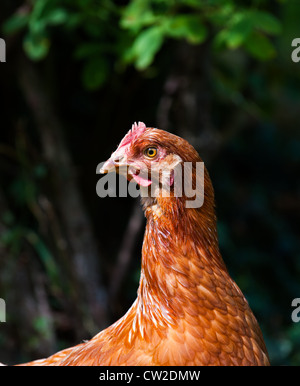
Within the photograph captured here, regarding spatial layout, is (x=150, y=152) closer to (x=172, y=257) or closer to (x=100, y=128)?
(x=172, y=257)

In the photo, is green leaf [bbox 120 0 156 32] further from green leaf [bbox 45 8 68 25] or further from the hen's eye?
the hen's eye

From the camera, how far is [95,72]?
289 cm

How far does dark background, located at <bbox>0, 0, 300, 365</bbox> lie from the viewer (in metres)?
2.60

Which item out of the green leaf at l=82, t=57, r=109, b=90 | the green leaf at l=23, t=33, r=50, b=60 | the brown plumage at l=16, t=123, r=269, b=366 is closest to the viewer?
the brown plumage at l=16, t=123, r=269, b=366

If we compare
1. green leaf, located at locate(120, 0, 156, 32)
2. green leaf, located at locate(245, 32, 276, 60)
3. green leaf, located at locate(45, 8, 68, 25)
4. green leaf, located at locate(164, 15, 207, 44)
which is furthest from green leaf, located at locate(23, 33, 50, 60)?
green leaf, located at locate(245, 32, 276, 60)

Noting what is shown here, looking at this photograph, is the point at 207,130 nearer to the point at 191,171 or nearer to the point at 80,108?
the point at 80,108

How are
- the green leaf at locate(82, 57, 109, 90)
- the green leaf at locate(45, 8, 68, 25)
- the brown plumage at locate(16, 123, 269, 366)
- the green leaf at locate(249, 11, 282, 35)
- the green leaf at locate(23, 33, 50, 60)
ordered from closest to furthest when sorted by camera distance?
1. the brown plumage at locate(16, 123, 269, 366)
2. the green leaf at locate(249, 11, 282, 35)
3. the green leaf at locate(45, 8, 68, 25)
4. the green leaf at locate(23, 33, 50, 60)
5. the green leaf at locate(82, 57, 109, 90)

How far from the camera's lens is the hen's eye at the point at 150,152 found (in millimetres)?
1470

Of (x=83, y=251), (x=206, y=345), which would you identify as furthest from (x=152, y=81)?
(x=206, y=345)

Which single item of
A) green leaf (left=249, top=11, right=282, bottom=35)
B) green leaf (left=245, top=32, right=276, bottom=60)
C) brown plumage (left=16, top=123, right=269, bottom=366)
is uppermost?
green leaf (left=249, top=11, right=282, bottom=35)

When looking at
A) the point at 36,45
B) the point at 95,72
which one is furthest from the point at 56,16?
the point at 95,72

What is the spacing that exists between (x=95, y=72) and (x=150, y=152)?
155cm

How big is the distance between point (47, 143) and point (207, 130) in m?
0.97
